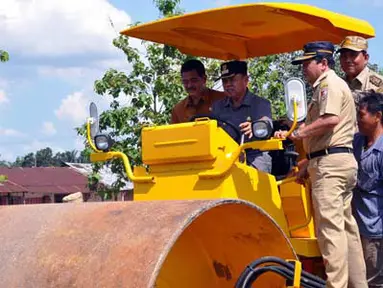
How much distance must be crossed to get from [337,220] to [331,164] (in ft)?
1.18

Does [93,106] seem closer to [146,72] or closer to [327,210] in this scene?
[327,210]

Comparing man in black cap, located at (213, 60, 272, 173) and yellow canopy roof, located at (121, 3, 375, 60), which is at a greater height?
yellow canopy roof, located at (121, 3, 375, 60)

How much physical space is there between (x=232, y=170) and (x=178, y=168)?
0.39 meters

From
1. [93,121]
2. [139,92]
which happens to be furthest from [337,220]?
[139,92]

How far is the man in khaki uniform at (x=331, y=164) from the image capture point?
4988 mm

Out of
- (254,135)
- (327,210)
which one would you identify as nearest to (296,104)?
(254,135)

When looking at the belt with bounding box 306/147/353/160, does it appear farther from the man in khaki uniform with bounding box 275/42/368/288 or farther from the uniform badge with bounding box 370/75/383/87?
the uniform badge with bounding box 370/75/383/87

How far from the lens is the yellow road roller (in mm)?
3969

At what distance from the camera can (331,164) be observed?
5.09m

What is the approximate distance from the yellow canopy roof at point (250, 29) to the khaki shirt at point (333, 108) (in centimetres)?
51

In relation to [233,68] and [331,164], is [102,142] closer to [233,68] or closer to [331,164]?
[233,68]

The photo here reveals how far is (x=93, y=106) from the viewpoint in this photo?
5.70 meters

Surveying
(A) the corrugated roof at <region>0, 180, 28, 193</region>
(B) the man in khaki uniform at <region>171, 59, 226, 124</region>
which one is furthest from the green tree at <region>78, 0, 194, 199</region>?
(A) the corrugated roof at <region>0, 180, 28, 193</region>

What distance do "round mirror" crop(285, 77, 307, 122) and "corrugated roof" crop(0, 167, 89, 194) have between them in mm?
25330
